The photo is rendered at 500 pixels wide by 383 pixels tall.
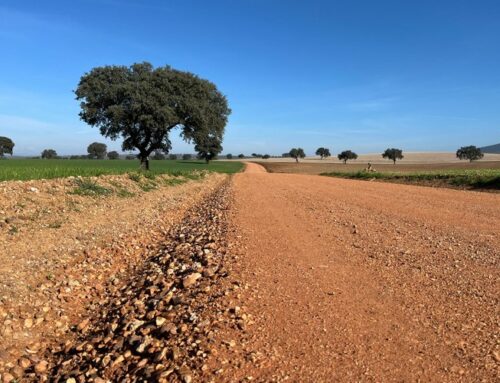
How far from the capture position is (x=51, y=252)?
7832 millimetres

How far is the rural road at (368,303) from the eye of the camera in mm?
3568

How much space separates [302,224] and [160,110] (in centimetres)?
2611

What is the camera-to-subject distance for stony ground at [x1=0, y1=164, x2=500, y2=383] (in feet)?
12.0

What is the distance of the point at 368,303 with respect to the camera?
4930 millimetres

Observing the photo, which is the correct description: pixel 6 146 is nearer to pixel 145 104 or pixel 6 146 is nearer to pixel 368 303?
pixel 145 104

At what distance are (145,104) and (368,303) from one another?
31.8 metres

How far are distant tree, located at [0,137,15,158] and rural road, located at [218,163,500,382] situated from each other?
13920cm

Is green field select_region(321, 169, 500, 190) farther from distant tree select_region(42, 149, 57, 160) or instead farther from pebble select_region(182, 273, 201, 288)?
distant tree select_region(42, 149, 57, 160)

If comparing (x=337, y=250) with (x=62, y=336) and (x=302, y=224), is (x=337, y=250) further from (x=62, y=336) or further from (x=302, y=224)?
(x=62, y=336)

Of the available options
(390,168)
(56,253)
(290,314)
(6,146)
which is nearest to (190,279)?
(290,314)

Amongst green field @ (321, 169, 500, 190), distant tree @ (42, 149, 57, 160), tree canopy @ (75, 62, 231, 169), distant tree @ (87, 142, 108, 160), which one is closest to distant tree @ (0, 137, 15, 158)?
distant tree @ (42, 149, 57, 160)

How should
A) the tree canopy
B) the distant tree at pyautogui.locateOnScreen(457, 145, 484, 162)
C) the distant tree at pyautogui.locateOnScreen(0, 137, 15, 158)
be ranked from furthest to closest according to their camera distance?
1. the distant tree at pyautogui.locateOnScreen(0, 137, 15, 158)
2. the distant tree at pyautogui.locateOnScreen(457, 145, 484, 162)
3. the tree canopy

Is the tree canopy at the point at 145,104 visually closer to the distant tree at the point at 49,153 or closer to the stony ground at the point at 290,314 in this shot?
the stony ground at the point at 290,314

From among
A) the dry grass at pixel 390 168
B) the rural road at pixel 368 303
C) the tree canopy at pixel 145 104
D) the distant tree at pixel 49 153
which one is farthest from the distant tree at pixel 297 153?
the rural road at pixel 368 303
